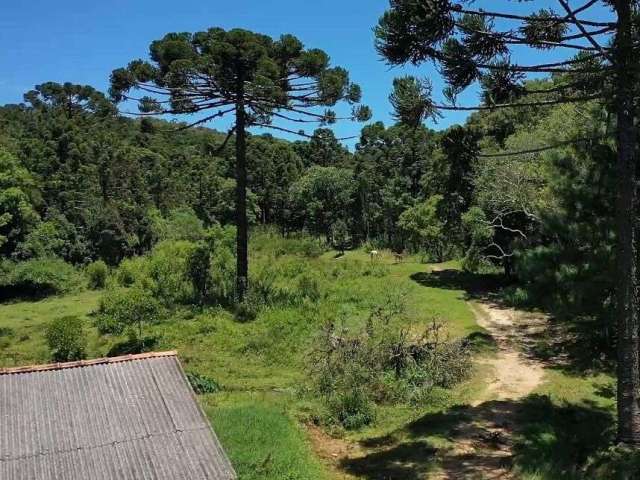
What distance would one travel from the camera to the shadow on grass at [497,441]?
812cm

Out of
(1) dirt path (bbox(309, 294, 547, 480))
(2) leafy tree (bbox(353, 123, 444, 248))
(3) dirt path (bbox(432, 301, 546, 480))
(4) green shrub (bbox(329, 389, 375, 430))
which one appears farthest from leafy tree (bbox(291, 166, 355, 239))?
(4) green shrub (bbox(329, 389, 375, 430))

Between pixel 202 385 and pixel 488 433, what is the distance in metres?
5.47

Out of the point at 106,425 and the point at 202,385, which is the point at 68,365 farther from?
the point at 202,385

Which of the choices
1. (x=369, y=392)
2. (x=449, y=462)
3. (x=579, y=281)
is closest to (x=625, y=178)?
(x=579, y=281)

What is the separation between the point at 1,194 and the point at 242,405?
66.3 feet

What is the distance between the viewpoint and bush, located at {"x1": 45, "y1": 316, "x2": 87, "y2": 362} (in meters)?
13.8

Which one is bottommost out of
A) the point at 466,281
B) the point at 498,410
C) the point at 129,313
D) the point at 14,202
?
the point at 498,410

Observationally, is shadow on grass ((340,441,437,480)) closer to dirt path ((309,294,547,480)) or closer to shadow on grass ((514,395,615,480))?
dirt path ((309,294,547,480))

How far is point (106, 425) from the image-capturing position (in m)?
6.59

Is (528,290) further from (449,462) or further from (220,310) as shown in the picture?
(220,310)

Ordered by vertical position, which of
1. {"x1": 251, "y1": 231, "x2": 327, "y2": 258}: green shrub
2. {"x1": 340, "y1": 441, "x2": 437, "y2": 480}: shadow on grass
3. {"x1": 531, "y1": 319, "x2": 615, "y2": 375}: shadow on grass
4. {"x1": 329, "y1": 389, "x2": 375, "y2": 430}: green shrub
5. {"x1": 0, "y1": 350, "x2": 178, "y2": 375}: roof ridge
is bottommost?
{"x1": 340, "y1": 441, "x2": 437, "y2": 480}: shadow on grass

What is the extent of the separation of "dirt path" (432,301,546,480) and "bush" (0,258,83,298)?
20058 millimetres

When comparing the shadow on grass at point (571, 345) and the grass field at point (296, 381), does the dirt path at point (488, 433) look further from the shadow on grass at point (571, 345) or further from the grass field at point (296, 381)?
the shadow on grass at point (571, 345)

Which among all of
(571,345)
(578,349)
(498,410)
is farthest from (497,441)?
(571,345)
